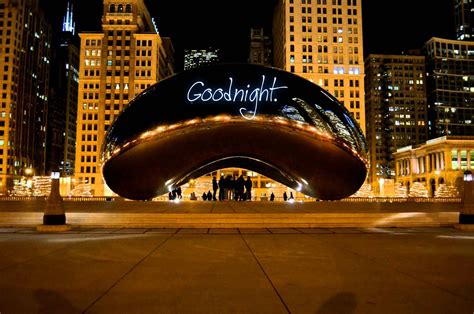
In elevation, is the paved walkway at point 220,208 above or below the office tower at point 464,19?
below

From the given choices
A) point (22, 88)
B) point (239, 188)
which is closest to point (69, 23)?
point (22, 88)

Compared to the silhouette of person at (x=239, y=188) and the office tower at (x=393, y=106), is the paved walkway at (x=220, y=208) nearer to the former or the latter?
the silhouette of person at (x=239, y=188)

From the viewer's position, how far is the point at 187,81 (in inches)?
569

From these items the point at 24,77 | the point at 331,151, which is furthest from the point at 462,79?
the point at 331,151

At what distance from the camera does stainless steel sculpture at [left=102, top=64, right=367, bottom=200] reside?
44.8 feet

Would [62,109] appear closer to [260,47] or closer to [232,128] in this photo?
[260,47]

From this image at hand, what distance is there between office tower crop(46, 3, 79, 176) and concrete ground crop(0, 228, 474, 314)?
142 m

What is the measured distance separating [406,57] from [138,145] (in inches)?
5627

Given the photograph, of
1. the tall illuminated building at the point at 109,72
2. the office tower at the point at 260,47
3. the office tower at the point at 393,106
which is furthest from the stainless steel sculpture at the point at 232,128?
the office tower at the point at 260,47

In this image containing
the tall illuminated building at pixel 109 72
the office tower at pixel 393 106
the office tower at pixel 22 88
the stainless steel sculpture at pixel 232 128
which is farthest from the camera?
the office tower at pixel 393 106

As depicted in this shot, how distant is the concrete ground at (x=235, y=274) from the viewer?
4355 millimetres

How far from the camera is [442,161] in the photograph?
9338 centimetres

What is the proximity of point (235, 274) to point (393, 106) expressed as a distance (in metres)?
141

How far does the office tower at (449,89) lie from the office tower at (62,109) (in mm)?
126162
